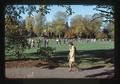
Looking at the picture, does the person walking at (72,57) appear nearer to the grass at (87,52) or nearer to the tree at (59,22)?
A: the grass at (87,52)

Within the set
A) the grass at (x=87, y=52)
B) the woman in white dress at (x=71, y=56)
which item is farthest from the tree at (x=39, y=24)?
the woman in white dress at (x=71, y=56)

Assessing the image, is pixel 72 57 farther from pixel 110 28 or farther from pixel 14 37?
pixel 14 37

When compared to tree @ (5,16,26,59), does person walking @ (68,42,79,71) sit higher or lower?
lower

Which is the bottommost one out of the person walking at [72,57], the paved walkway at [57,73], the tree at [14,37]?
the paved walkway at [57,73]

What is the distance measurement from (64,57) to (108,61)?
1.18m

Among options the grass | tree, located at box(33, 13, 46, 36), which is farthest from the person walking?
tree, located at box(33, 13, 46, 36)

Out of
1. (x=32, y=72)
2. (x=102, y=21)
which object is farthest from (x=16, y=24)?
(x=102, y=21)

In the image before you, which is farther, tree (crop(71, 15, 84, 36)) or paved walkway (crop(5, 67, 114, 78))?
tree (crop(71, 15, 84, 36))

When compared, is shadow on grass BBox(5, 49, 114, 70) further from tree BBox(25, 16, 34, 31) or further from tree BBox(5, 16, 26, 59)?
tree BBox(25, 16, 34, 31)

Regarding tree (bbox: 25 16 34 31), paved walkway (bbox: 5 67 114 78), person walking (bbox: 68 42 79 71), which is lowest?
paved walkway (bbox: 5 67 114 78)

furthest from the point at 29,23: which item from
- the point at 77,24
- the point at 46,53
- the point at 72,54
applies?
the point at 72,54

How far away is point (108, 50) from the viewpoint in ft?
35.8

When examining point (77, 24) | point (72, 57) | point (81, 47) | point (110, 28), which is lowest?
point (72, 57)

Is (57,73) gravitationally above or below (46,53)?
below
